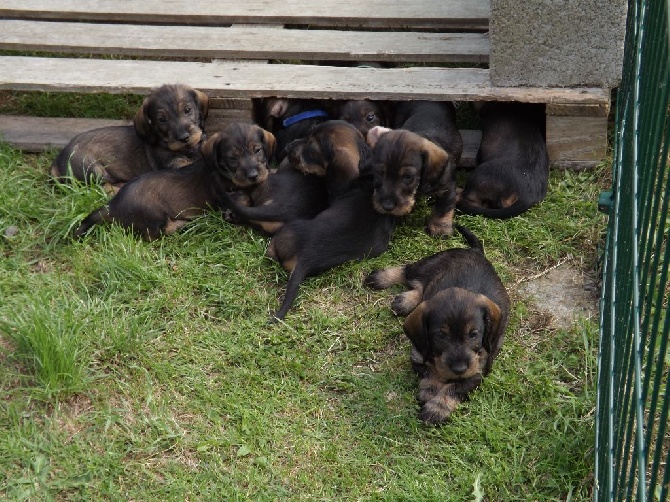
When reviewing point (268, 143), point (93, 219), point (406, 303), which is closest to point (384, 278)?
point (406, 303)

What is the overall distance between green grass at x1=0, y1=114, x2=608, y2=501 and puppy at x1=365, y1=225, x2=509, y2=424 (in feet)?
0.30

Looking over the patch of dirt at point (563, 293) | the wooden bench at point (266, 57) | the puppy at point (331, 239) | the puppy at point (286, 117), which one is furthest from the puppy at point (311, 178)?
the patch of dirt at point (563, 293)

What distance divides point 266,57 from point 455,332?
2.70m

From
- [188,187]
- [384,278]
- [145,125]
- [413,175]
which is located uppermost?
[145,125]

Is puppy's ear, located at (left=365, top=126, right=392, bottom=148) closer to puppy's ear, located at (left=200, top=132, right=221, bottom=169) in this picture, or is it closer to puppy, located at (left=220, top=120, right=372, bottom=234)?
puppy, located at (left=220, top=120, right=372, bottom=234)

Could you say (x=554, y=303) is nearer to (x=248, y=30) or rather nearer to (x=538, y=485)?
(x=538, y=485)

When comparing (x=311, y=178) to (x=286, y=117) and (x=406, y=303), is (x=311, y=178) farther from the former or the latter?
(x=406, y=303)

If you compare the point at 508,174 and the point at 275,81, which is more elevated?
the point at 275,81

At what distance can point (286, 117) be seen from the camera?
5848 millimetres

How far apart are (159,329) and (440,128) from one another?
2.11 metres

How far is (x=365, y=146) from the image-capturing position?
17.0 feet

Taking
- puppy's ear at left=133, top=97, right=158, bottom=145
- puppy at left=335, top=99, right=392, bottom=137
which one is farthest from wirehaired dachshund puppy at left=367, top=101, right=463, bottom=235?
puppy's ear at left=133, top=97, right=158, bottom=145

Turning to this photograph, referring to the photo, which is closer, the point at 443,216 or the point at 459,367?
the point at 459,367

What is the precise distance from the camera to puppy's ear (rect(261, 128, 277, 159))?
528 centimetres
